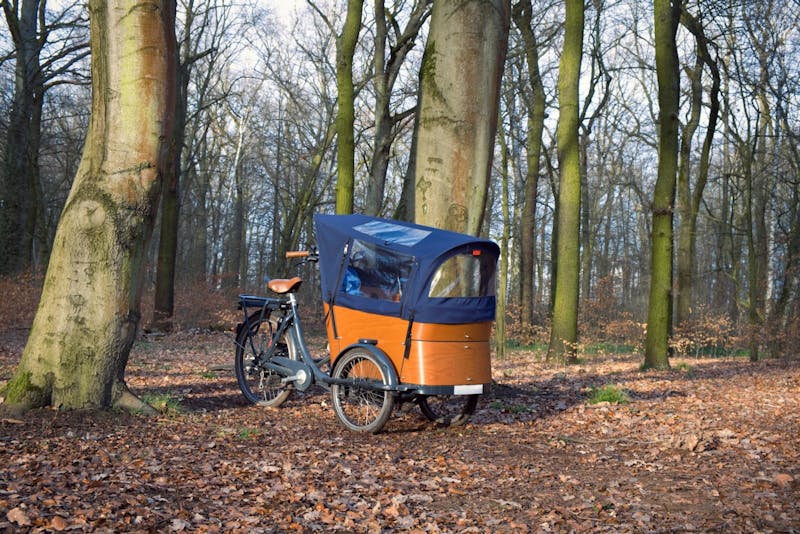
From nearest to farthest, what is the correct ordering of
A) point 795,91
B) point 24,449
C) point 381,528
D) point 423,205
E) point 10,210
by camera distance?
point 381,528 < point 24,449 < point 423,205 < point 795,91 < point 10,210

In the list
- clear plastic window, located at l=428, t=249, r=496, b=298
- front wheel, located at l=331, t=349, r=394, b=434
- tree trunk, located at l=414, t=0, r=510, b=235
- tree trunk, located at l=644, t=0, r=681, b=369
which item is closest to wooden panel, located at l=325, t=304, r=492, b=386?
front wheel, located at l=331, t=349, r=394, b=434

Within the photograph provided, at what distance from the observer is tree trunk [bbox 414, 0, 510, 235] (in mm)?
8625

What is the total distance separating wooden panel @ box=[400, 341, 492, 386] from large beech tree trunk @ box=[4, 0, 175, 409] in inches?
101

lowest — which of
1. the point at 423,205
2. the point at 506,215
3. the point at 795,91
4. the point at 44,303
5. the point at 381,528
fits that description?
the point at 381,528

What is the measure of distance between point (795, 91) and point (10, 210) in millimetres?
20551

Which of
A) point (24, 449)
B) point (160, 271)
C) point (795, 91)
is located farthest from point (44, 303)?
point (795, 91)

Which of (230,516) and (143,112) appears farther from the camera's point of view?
(143,112)

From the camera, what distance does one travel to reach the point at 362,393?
702 cm

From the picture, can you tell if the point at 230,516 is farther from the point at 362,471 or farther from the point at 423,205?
the point at 423,205

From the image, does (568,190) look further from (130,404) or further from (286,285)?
(130,404)

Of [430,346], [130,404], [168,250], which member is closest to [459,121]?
[430,346]

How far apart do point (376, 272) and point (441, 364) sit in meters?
1.09

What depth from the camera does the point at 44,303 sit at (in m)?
6.46

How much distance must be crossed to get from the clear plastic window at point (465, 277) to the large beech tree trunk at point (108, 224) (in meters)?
2.75
